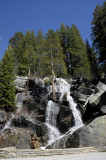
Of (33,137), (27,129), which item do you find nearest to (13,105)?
(27,129)

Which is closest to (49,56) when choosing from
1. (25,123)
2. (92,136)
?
(25,123)

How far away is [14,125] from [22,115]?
166 cm

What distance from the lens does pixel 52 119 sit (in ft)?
65.3

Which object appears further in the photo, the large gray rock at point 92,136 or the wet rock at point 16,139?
the wet rock at point 16,139

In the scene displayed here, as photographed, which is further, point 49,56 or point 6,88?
point 49,56

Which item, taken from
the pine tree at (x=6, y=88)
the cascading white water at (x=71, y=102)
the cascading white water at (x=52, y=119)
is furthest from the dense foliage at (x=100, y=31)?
the pine tree at (x=6, y=88)

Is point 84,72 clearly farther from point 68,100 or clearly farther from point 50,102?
point 50,102

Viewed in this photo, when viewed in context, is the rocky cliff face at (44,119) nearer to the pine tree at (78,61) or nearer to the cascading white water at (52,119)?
the cascading white water at (52,119)

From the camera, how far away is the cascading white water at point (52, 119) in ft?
57.0

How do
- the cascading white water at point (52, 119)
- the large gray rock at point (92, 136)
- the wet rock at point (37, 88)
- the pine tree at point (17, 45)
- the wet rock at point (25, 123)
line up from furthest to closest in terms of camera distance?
the pine tree at point (17, 45) < the wet rock at point (37, 88) < the wet rock at point (25, 123) < the cascading white water at point (52, 119) < the large gray rock at point (92, 136)

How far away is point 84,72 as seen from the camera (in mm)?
31234

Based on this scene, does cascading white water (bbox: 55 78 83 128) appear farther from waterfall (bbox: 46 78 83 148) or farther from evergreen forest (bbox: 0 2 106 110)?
evergreen forest (bbox: 0 2 106 110)

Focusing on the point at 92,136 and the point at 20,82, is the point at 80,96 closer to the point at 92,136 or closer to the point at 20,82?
the point at 92,136

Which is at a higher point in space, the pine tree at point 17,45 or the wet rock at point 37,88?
the pine tree at point 17,45
